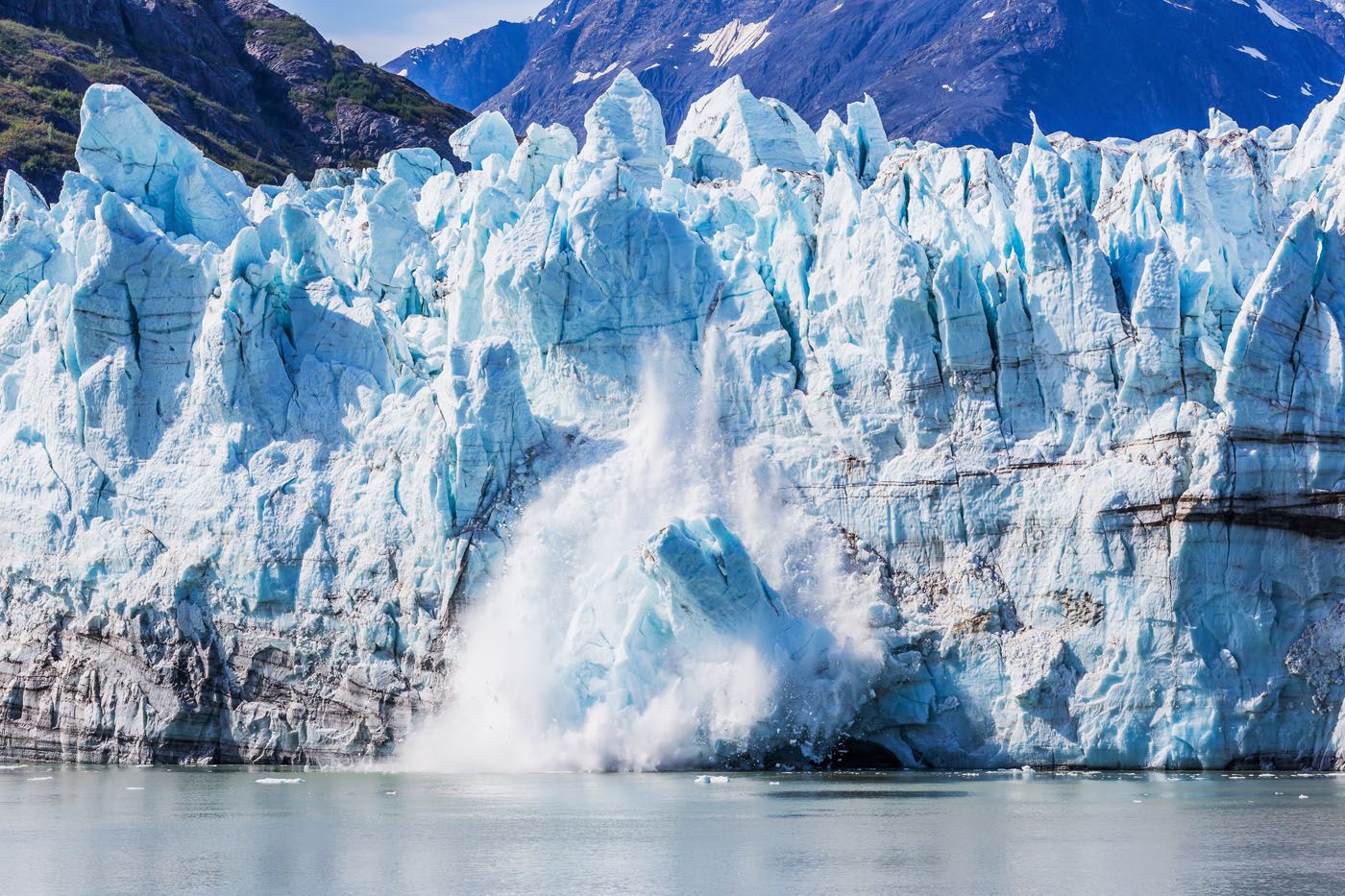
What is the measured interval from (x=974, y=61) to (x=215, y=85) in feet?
84.6

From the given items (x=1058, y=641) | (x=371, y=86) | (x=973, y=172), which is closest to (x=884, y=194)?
(x=973, y=172)

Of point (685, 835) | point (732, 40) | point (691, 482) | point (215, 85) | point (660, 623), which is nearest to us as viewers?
point (685, 835)

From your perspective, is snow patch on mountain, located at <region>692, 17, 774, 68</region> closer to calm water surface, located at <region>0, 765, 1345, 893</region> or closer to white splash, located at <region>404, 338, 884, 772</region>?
white splash, located at <region>404, 338, 884, 772</region>

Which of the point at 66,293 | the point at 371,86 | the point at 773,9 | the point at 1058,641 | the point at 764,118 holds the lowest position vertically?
the point at 1058,641

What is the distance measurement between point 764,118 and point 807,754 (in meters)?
11.7

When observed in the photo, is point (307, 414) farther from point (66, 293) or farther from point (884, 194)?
point (884, 194)

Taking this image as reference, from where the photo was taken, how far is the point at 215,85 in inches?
2034

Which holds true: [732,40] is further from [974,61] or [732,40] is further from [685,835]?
[685,835]

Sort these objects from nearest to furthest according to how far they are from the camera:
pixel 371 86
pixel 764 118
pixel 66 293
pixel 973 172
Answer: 1. pixel 66 293
2. pixel 973 172
3. pixel 764 118
4. pixel 371 86

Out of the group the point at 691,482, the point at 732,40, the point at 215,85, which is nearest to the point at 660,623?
the point at 691,482

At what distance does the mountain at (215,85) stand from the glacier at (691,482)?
23.4m

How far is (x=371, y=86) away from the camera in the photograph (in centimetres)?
5566

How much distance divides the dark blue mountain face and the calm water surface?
135 feet

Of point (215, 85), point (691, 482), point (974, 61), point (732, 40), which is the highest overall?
point (732, 40)
